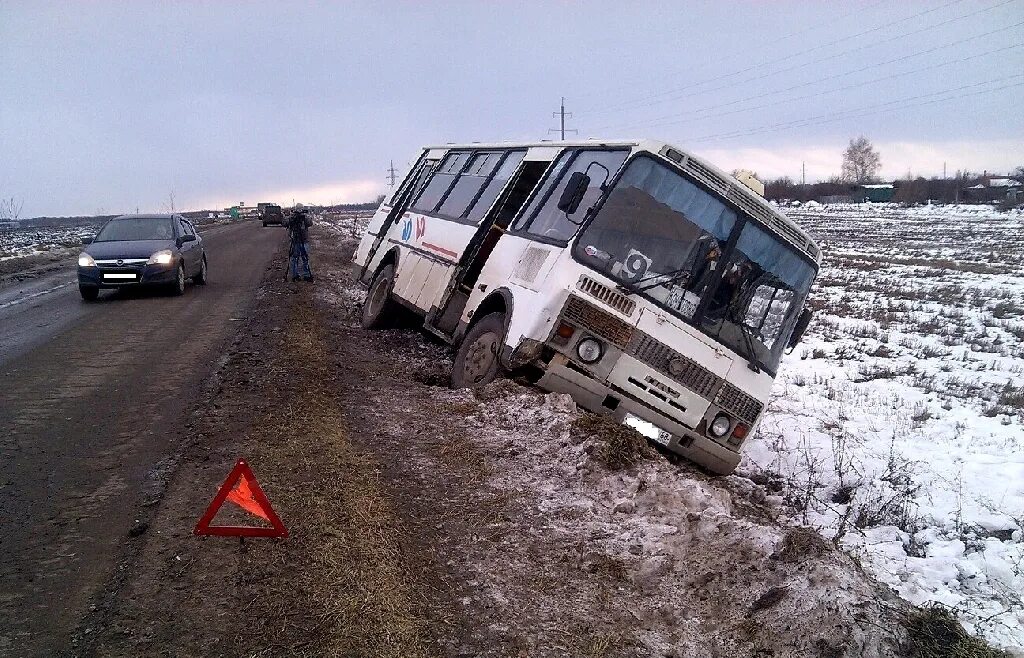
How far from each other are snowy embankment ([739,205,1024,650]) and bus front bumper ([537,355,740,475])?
84cm

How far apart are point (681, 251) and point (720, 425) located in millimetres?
1585

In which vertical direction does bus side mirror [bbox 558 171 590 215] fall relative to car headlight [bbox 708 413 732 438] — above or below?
above

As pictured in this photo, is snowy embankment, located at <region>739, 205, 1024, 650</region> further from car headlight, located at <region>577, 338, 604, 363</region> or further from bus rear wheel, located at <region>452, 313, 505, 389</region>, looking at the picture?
bus rear wheel, located at <region>452, 313, 505, 389</region>

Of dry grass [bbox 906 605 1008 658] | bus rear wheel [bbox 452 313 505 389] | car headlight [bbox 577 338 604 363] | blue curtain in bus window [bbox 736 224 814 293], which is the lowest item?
dry grass [bbox 906 605 1008 658]

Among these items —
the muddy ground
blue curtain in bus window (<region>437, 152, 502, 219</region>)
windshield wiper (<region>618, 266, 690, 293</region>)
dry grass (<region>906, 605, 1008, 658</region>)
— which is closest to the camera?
dry grass (<region>906, 605, 1008, 658</region>)

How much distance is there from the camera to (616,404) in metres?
6.32

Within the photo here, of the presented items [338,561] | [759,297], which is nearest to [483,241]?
[759,297]

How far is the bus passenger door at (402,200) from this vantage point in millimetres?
12586

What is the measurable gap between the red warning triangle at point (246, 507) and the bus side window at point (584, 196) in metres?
3.72

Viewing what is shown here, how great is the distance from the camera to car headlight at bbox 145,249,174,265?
1413 cm

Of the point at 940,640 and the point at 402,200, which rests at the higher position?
the point at 402,200

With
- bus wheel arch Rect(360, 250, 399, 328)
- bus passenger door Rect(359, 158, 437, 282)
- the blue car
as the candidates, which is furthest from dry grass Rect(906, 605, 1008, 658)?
the blue car

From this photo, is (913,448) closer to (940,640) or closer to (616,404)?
(616,404)

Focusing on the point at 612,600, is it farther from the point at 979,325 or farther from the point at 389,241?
the point at 979,325
